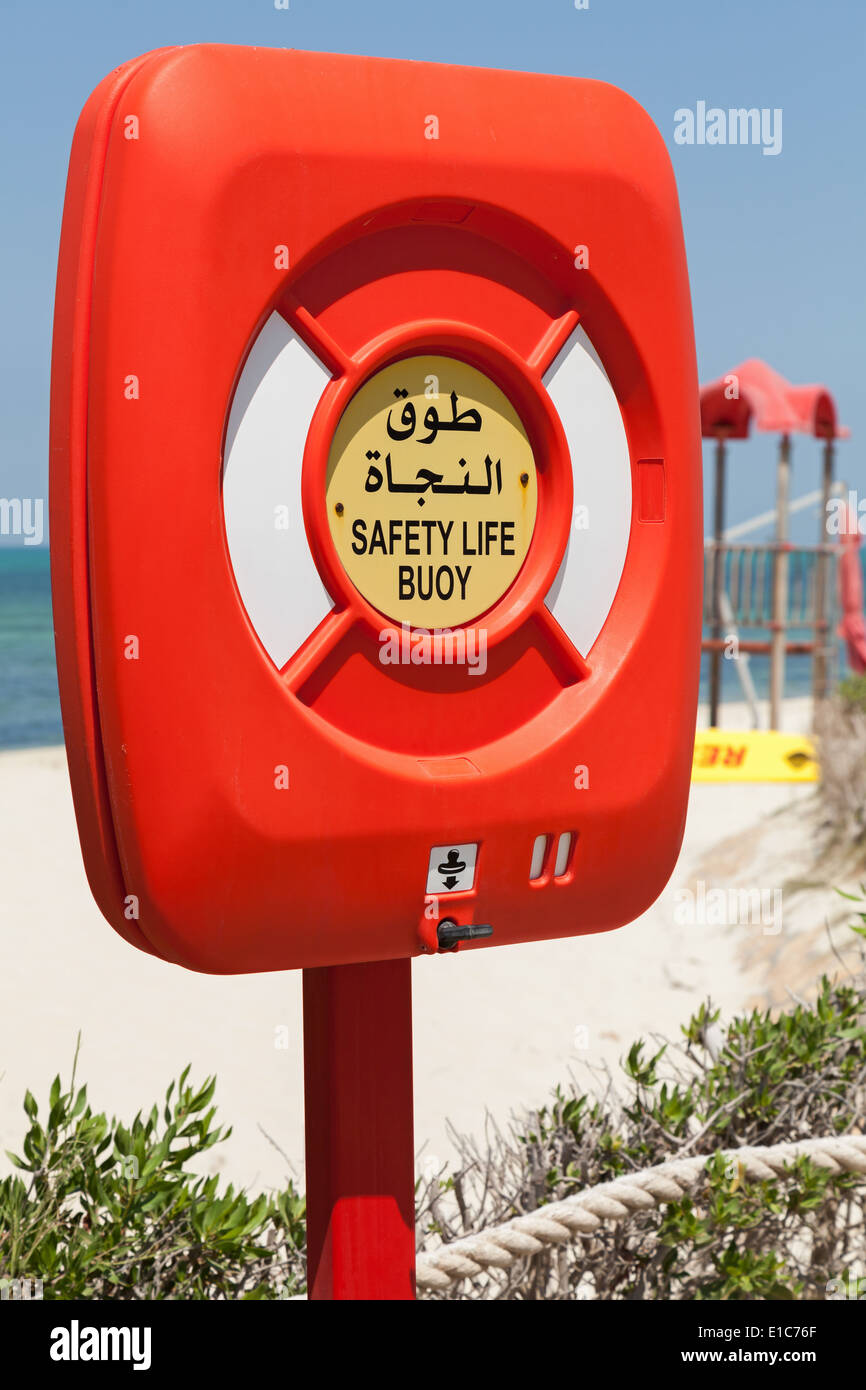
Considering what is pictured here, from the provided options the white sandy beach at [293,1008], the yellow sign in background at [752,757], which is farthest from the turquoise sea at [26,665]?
the white sandy beach at [293,1008]

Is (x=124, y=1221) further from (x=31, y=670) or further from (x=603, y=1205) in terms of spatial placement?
(x=31, y=670)

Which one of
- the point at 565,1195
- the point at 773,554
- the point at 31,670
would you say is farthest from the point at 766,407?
the point at 31,670

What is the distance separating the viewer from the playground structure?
37.1ft


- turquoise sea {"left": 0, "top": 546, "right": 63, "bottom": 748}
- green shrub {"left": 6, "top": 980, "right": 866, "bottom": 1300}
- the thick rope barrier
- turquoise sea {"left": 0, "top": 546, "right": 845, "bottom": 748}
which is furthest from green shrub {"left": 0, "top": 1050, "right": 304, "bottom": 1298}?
turquoise sea {"left": 0, "top": 546, "right": 63, "bottom": 748}

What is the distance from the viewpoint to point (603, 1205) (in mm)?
2199

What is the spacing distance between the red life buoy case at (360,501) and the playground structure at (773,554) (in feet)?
29.5

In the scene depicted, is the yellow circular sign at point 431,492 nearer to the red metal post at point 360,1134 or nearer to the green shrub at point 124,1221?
the red metal post at point 360,1134

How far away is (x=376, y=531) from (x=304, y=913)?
442mm

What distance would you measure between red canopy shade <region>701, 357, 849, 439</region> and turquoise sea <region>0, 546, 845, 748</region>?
7259 millimetres

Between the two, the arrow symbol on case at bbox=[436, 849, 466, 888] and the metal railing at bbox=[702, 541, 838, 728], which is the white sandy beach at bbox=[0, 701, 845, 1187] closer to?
the arrow symbol on case at bbox=[436, 849, 466, 888]

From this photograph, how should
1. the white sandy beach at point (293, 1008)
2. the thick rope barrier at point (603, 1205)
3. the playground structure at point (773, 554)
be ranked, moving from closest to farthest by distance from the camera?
1. the thick rope barrier at point (603, 1205)
2. the white sandy beach at point (293, 1008)
3. the playground structure at point (773, 554)

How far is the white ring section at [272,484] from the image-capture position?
157cm

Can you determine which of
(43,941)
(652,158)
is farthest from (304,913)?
(43,941)

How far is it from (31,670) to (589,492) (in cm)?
2857
